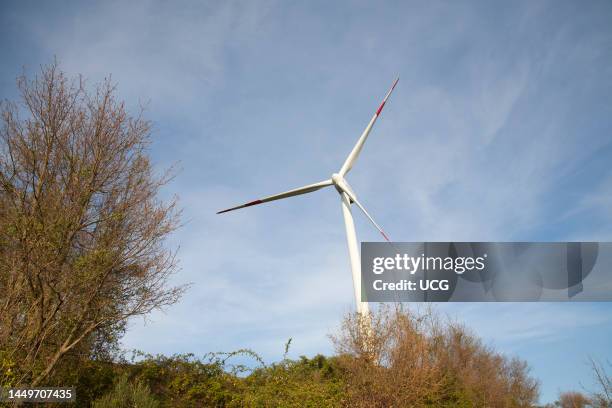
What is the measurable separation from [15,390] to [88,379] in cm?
456

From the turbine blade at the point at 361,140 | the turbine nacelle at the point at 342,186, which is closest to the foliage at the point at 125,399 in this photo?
the turbine nacelle at the point at 342,186

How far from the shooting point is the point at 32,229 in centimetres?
1299

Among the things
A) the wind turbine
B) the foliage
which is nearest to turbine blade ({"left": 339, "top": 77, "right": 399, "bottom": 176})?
the wind turbine

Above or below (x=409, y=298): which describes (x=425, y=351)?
below

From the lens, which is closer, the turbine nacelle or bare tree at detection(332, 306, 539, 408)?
bare tree at detection(332, 306, 539, 408)

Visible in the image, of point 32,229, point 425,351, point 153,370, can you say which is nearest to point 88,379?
point 153,370

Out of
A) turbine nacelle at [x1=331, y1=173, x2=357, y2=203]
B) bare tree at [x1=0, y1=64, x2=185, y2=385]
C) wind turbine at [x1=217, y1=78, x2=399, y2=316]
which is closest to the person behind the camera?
bare tree at [x1=0, y1=64, x2=185, y2=385]

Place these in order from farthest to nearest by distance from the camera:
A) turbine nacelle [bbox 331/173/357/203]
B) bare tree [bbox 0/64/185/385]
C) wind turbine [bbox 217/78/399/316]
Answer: turbine nacelle [bbox 331/173/357/203] < wind turbine [bbox 217/78/399/316] < bare tree [bbox 0/64/185/385]

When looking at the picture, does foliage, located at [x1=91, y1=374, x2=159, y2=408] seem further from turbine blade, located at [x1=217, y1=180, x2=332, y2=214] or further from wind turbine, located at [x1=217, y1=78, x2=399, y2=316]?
turbine blade, located at [x1=217, y1=180, x2=332, y2=214]

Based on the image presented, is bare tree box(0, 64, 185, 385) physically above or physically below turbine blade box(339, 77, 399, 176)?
below

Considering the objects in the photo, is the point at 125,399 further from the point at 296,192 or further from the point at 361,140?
the point at 361,140

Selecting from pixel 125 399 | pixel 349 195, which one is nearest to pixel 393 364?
pixel 125 399

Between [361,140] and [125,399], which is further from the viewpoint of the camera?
[361,140]

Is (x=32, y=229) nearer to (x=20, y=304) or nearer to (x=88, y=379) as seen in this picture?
(x=20, y=304)
